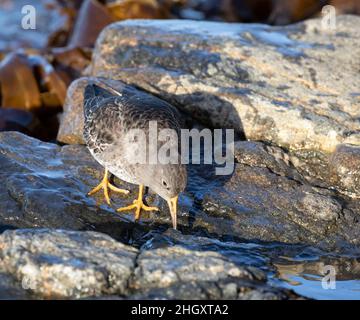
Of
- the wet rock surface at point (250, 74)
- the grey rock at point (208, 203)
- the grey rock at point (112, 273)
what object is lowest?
the grey rock at point (208, 203)

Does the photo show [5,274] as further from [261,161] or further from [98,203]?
[261,161]

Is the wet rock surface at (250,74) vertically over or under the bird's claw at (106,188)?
over

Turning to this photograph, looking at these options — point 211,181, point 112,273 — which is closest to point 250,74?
point 211,181

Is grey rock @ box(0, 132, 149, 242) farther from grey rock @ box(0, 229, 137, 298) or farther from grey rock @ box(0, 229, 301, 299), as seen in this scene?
grey rock @ box(0, 229, 301, 299)

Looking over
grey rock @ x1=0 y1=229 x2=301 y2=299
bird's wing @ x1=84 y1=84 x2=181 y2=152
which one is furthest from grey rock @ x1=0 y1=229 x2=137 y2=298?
bird's wing @ x1=84 y1=84 x2=181 y2=152

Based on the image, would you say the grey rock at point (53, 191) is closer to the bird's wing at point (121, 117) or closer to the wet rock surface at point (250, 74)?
the bird's wing at point (121, 117)

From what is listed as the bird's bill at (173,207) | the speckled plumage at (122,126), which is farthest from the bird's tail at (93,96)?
the bird's bill at (173,207)

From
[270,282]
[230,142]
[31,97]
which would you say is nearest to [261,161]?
[230,142]
